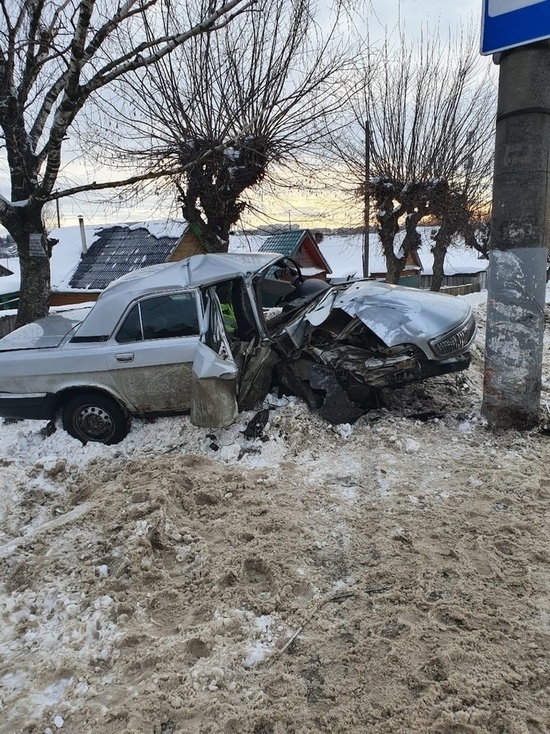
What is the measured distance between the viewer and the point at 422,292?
5.79m

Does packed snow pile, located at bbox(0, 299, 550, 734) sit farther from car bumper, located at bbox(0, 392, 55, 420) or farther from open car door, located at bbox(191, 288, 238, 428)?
car bumper, located at bbox(0, 392, 55, 420)

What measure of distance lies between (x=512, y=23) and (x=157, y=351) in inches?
175

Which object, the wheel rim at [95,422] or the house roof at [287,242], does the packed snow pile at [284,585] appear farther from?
the house roof at [287,242]

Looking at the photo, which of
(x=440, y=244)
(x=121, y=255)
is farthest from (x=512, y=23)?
(x=121, y=255)

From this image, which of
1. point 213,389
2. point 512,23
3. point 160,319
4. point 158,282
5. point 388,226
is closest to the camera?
point 512,23

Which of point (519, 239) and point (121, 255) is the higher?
point (121, 255)

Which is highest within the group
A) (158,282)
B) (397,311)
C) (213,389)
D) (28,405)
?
(158,282)

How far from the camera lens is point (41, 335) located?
18.8 feet

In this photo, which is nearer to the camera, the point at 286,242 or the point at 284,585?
the point at 284,585

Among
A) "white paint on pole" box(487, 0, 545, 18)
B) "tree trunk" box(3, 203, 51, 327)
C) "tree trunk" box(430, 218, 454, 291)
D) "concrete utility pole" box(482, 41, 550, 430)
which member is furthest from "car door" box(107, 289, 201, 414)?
"tree trunk" box(430, 218, 454, 291)

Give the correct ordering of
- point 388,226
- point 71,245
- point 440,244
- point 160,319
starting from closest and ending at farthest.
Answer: point 160,319, point 388,226, point 440,244, point 71,245

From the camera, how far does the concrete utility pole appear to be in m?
4.37

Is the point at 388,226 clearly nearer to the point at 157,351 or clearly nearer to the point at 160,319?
the point at 160,319

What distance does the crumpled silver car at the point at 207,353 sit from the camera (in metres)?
4.93
